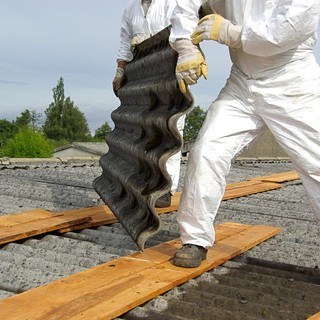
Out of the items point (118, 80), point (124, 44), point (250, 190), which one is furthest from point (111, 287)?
point (250, 190)

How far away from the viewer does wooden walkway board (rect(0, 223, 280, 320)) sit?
7.28 ft

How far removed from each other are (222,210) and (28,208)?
4.63ft

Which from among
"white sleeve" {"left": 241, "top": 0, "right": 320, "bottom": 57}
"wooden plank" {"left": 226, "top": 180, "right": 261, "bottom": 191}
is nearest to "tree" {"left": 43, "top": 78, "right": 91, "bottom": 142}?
"wooden plank" {"left": 226, "top": 180, "right": 261, "bottom": 191}

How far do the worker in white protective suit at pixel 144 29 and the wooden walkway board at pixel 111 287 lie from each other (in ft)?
4.01

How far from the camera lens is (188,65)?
9.26 feet

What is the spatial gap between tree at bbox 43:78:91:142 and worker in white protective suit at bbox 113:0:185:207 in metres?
61.2

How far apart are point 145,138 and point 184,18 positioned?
682mm

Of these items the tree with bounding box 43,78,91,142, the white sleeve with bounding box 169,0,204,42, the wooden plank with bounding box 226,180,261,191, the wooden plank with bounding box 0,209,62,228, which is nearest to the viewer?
the white sleeve with bounding box 169,0,204,42

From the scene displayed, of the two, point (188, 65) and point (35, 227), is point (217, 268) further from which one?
point (35, 227)

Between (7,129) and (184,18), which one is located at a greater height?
(7,129)

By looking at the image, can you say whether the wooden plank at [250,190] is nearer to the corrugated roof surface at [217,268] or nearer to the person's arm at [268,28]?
the corrugated roof surface at [217,268]

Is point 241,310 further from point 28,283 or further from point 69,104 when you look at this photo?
point 69,104

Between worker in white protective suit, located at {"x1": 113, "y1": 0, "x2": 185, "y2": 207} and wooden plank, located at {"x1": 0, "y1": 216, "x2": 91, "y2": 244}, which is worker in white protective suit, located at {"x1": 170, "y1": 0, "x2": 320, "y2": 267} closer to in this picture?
wooden plank, located at {"x1": 0, "y1": 216, "x2": 91, "y2": 244}

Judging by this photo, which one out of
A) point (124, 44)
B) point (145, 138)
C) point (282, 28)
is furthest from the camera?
point (124, 44)
